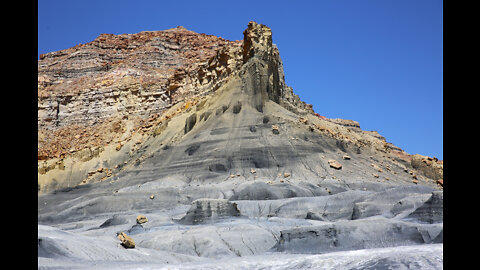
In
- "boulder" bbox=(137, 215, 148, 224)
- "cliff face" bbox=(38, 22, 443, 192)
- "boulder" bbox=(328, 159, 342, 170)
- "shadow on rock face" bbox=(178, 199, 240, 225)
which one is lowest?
"boulder" bbox=(137, 215, 148, 224)

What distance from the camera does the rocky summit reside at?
72.8 feet

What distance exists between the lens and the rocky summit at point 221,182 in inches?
874

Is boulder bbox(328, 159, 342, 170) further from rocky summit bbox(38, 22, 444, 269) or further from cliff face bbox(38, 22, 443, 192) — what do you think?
cliff face bbox(38, 22, 443, 192)

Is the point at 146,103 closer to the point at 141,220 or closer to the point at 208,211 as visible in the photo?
the point at 141,220

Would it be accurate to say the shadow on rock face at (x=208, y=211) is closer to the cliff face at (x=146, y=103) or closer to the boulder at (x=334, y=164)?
the cliff face at (x=146, y=103)

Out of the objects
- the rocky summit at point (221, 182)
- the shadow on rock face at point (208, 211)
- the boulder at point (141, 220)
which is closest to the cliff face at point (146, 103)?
the rocky summit at point (221, 182)

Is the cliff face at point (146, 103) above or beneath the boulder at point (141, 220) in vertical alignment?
above

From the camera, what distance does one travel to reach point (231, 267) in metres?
→ 17.1

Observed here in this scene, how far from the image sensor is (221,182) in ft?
155

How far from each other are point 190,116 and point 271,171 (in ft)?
49.1

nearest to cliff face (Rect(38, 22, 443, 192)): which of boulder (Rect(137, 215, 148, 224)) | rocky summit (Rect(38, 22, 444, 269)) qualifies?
rocky summit (Rect(38, 22, 444, 269))
